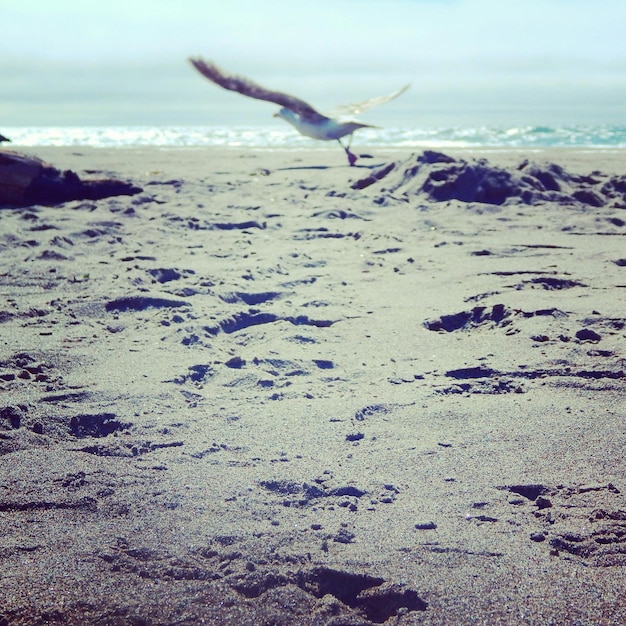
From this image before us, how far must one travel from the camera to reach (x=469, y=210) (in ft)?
21.4

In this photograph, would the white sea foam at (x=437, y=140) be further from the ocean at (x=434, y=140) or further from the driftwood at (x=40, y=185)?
the driftwood at (x=40, y=185)

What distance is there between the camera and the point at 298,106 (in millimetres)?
6199

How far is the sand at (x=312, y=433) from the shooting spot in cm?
167

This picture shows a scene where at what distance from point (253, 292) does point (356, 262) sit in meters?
1.00

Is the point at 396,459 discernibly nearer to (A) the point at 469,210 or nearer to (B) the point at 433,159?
(A) the point at 469,210

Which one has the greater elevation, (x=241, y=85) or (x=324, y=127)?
(x=241, y=85)

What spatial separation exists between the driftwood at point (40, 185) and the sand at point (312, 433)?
70.3 inches

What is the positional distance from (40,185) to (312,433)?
5.46 m

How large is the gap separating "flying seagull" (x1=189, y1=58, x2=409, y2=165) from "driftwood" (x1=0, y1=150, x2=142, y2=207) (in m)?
1.92

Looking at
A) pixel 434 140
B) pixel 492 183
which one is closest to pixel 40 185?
pixel 492 183

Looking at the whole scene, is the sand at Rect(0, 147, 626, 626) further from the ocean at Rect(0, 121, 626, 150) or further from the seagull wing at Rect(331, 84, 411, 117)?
the ocean at Rect(0, 121, 626, 150)

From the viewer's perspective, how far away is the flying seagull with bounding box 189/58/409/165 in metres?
5.64

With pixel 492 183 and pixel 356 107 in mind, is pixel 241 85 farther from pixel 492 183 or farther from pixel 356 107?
pixel 492 183

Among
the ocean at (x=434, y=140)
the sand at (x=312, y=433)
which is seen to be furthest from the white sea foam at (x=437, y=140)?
the sand at (x=312, y=433)
